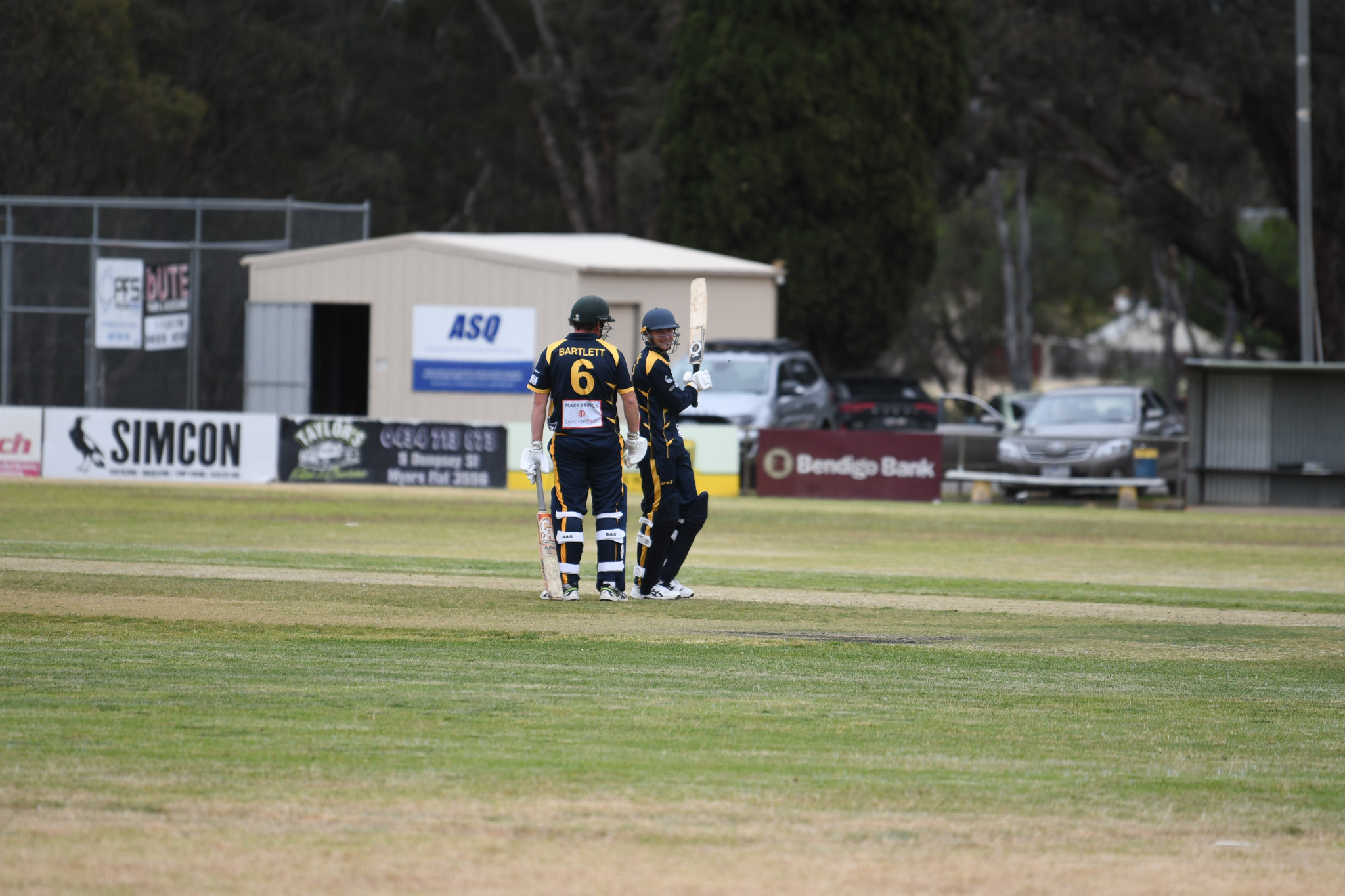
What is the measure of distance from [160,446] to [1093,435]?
14758mm

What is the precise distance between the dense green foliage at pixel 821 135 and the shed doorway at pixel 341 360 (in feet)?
39.2

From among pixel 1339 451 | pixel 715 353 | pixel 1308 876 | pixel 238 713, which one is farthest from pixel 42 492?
pixel 1308 876

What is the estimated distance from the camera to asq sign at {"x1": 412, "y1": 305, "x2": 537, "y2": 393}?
101 feet

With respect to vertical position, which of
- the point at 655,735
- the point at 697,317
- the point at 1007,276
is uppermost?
the point at 1007,276

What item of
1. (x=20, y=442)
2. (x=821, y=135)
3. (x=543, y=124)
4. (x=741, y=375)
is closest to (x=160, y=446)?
(x=20, y=442)

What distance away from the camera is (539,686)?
26.4 ft

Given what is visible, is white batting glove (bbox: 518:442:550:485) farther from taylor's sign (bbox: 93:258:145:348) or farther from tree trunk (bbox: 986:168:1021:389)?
tree trunk (bbox: 986:168:1021:389)

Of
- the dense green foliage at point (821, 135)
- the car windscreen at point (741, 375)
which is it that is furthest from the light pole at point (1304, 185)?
the dense green foliage at point (821, 135)

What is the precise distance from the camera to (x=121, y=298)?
29.9 m

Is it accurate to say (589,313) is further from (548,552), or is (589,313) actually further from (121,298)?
(121,298)

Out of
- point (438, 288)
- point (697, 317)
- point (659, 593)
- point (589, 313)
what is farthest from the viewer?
point (438, 288)

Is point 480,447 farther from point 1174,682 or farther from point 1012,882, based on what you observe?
point 1012,882

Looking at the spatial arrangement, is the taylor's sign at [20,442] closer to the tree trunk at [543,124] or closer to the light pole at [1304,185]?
the light pole at [1304,185]

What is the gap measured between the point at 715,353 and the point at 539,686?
21.8m
